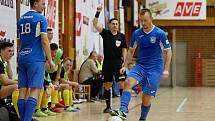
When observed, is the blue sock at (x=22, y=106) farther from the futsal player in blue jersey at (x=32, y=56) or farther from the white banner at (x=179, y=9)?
the white banner at (x=179, y=9)

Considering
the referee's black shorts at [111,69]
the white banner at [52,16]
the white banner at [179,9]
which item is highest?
the white banner at [179,9]

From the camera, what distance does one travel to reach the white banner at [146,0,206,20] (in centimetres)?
2517

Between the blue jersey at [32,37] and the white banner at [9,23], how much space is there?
7.18ft

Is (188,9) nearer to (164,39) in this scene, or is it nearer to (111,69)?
(111,69)

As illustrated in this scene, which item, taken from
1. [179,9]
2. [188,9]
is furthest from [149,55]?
[188,9]

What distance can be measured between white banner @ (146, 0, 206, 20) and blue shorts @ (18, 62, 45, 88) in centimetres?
1928

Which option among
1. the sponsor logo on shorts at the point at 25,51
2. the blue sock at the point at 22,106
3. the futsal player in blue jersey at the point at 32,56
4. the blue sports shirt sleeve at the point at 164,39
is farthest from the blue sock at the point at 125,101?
the sponsor logo on shorts at the point at 25,51

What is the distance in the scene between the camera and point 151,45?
7289 millimetres

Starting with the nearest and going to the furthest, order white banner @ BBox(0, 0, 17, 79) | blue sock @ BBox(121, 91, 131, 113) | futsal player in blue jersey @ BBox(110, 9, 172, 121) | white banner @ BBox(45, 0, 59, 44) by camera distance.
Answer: blue sock @ BBox(121, 91, 131, 113)
futsal player in blue jersey @ BBox(110, 9, 172, 121)
white banner @ BBox(0, 0, 17, 79)
white banner @ BBox(45, 0, 59, 44)

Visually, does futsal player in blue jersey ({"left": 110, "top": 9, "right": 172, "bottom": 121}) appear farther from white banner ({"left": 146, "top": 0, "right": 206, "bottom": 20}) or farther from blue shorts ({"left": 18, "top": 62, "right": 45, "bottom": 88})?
white banner ({"left": 146, "top": 0, "right": 206, "bottom": 20})

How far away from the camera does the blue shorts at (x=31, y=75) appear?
246 inches

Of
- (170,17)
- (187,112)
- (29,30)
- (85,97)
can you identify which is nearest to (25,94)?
(29,30)

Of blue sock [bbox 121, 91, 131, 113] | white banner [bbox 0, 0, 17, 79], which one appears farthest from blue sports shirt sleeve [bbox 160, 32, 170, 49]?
white banner [bbox 0, 0, 17, 79]

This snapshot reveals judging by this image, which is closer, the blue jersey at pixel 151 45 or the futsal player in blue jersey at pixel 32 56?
the futsal player in blue jersey at pixel 32 56
